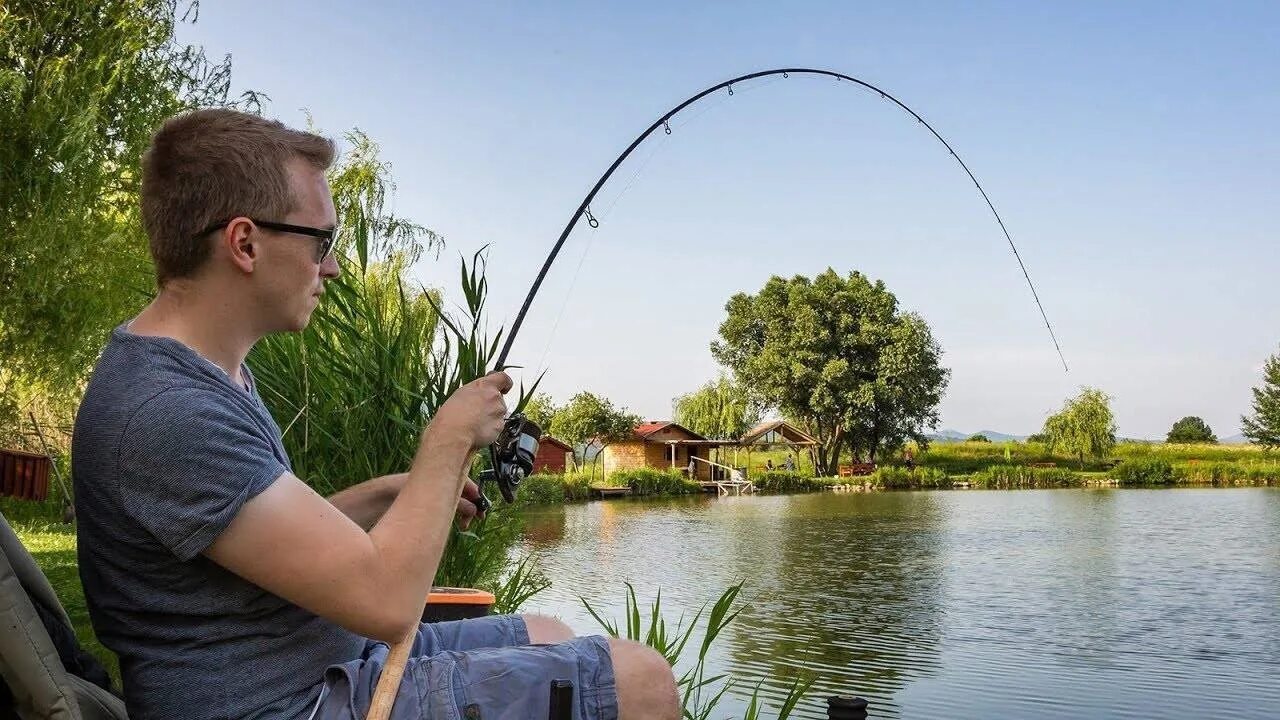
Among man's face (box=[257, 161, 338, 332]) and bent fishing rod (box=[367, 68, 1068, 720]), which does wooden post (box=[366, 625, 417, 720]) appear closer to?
bent fishing rod (box=[367, 68, 1068, 720])

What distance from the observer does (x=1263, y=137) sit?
50.7 m

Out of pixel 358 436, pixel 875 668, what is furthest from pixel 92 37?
pixel 875 668

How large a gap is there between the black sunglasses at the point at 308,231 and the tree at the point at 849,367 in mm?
44666

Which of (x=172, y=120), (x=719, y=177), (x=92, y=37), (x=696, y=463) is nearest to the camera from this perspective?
(x=172, y=120)

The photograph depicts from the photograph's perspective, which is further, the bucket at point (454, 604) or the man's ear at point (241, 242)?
the bucket at point (454, 604)

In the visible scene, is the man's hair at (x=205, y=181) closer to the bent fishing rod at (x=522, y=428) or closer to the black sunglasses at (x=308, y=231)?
the black sunglasses at (x=308, y=231)

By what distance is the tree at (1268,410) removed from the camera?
207ft

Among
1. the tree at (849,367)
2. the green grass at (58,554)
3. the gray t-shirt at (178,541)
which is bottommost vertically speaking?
the green grass at (58,554)

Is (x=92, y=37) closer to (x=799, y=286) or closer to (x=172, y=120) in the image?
(x=172, y=120)

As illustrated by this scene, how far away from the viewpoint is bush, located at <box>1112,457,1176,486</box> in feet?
150

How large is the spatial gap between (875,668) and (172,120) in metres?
9.40

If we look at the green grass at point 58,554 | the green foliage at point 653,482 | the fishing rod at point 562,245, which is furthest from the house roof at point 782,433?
the fishing rod at point 562,245

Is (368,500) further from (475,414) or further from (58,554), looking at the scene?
(58,554)

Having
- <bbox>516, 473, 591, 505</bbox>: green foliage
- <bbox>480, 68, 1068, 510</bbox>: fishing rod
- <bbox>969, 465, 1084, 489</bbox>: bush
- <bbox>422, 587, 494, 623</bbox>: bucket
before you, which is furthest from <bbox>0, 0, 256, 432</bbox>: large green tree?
<bbox>969, 465, 1084, 489</bbox>: bush
